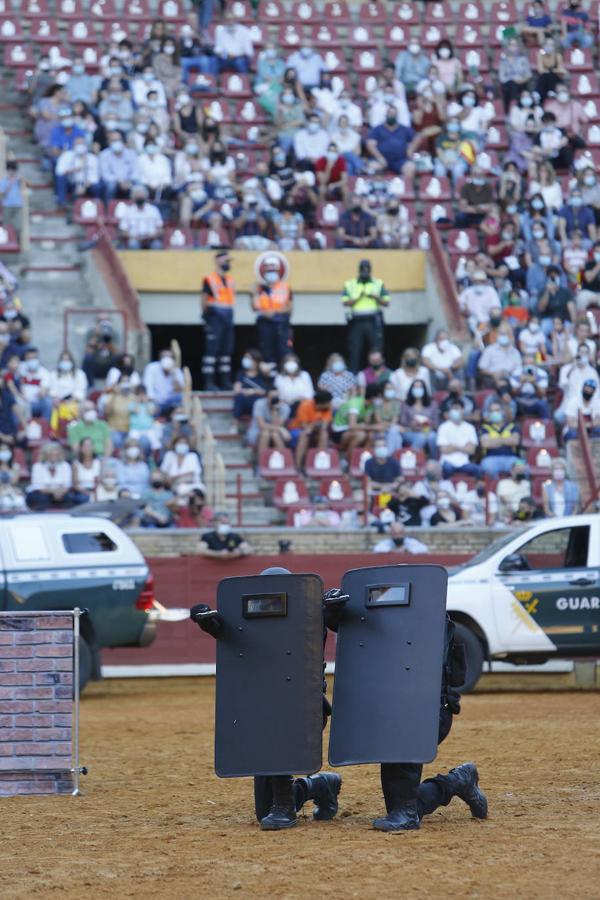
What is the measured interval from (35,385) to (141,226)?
550 cm

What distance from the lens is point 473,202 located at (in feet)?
102

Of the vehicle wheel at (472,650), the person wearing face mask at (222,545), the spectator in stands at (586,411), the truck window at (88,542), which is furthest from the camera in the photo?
the spectator in stands at (586,411)

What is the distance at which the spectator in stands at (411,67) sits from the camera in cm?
3372

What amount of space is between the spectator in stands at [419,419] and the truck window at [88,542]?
6.18 m

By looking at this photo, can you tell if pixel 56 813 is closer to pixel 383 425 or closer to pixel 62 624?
pixel 62 624

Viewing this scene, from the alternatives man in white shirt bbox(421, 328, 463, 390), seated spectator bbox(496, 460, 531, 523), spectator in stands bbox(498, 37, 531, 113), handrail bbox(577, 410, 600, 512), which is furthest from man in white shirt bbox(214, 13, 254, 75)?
seated spectator bbox(496, 460, 531, 523)

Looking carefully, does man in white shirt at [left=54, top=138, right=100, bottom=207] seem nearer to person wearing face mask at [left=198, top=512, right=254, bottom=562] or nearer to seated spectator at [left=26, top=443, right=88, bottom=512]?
seated spectator at [left=26, top=443, right=88, bottom=512]

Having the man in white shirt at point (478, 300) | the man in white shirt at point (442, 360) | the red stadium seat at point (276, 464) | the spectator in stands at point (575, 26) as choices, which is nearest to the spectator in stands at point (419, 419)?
the man in white shirt at point (442, 360)

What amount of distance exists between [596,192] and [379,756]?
77.1 feet

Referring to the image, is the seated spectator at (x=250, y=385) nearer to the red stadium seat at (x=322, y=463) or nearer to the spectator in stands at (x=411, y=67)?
the red stadium seat at (x=322, y=463)

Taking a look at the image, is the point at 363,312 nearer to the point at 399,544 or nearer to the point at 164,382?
the point at 164,382

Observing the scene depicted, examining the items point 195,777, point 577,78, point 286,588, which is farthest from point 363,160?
point 286,588

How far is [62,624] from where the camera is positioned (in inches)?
462

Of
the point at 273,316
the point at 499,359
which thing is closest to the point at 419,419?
the point at 499,359
